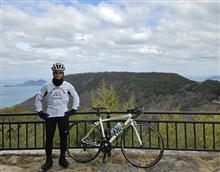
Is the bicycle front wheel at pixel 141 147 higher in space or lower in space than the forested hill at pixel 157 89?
lower

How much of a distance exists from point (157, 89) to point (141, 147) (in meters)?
100

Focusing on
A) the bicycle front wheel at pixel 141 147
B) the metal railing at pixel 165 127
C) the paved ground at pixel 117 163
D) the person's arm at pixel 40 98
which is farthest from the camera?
the metal railing at pixel 165 127

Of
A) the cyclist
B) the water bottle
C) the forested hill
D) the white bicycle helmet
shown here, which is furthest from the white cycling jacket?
the forested hill

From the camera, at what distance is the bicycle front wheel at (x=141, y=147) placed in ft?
16.8

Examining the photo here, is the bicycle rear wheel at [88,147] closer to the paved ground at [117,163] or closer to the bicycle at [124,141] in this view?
the bicycle at [124,141]

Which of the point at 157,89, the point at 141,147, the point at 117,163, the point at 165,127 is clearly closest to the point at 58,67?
the point at 117,163

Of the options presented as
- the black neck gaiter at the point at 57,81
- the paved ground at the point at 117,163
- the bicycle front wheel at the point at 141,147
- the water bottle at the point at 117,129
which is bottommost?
the paved ground at the point at 117,163

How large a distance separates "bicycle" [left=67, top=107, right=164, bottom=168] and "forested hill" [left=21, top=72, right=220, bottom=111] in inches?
2172

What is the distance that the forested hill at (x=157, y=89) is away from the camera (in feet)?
270

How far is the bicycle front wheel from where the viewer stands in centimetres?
513

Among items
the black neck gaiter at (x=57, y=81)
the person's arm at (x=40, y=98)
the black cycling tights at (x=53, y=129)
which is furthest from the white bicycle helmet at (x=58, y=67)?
the black cycling tights at (x=53, y=129)

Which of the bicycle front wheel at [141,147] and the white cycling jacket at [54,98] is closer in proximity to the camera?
the white cycling jacket at [54,98]

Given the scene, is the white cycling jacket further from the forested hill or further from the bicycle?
the forested hill

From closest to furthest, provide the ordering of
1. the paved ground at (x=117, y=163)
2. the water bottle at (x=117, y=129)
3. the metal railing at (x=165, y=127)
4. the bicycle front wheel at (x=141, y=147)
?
the paved ground at (x=117, y=163) < the bicycle front wheel at (x=141, y=147) < the water bottle at (x=117, y=129) < the metal railing at (x=165, y=127)
